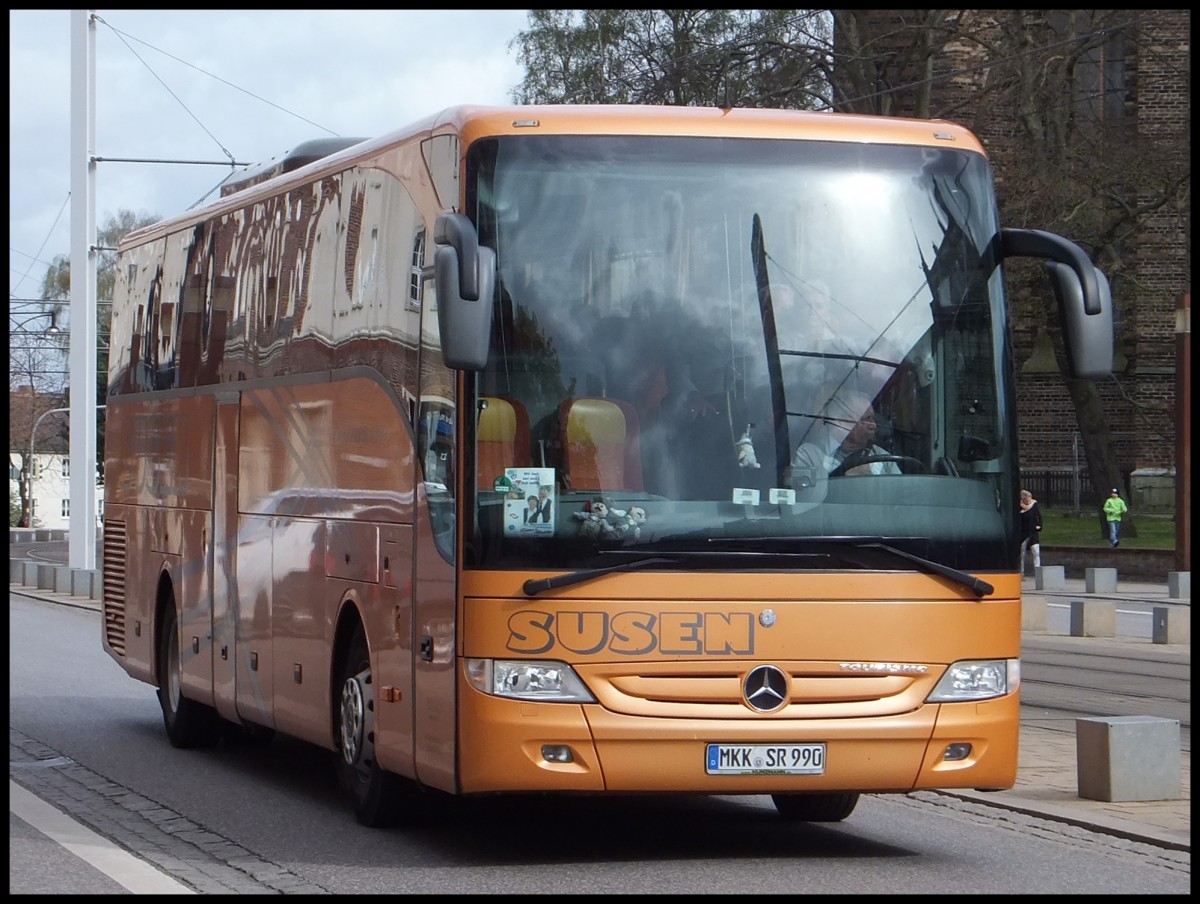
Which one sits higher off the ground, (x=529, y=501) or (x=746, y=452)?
(x=746, y=452)

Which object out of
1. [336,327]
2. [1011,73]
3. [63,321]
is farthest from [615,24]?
[63,321]

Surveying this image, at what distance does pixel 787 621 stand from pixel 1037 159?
3558 centimetres

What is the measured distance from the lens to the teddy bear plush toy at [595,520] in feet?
27.8

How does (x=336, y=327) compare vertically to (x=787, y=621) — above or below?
above

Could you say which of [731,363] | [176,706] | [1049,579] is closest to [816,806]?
[731,363]

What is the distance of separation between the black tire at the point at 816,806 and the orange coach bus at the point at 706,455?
1.36 m

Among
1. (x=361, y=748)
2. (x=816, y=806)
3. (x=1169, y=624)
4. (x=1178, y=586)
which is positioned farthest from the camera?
(x=1178, y=586)

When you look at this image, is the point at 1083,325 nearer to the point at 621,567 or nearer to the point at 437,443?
the point at 621,567

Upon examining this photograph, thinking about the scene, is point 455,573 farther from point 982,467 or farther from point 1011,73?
point 1011,73

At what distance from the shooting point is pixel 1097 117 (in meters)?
47.5

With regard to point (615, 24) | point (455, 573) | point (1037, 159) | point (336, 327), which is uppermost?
point (615, 24)

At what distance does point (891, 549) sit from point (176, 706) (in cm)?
657

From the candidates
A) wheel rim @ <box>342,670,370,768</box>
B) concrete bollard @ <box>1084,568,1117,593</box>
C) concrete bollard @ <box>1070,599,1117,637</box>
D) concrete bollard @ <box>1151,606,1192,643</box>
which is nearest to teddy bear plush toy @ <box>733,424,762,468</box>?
wheel rim @ <box>342,670,370,768</box>

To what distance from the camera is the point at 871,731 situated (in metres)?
8.54
